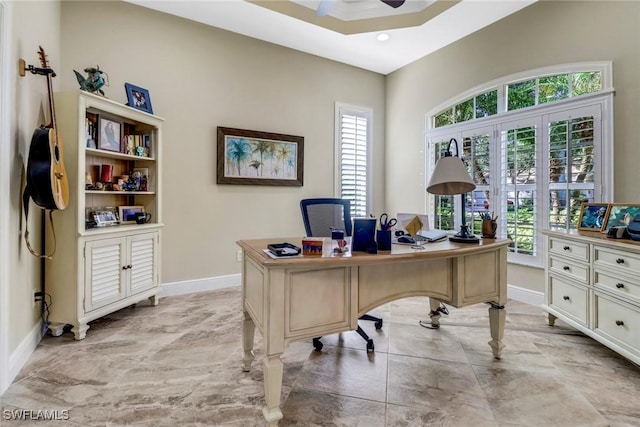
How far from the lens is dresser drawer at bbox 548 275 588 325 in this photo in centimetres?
228

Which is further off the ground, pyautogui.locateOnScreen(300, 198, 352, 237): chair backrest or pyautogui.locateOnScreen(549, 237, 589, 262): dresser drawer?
pyautogui.locateOnScreen(300, 198, 352, 237): chair backrest

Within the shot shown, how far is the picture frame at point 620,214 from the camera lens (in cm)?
215

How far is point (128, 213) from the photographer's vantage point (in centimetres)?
300

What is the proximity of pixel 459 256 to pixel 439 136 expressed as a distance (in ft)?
9.17

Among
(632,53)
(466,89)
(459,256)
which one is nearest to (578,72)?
(632,53)

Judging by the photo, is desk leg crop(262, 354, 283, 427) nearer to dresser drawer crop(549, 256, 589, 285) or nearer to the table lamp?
the table lamp

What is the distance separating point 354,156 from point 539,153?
7.71ft

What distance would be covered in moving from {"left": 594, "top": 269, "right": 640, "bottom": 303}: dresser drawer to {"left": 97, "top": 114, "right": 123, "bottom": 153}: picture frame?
407 cm

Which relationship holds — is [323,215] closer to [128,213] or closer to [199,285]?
[199,285]

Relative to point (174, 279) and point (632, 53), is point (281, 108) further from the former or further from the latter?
point (632, 53)

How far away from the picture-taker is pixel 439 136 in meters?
4.14

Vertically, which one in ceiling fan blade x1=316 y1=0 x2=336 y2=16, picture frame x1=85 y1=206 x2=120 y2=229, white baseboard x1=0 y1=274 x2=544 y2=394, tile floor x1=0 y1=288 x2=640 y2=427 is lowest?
tile floor x1=0 y1=288 x2=640 y2=427

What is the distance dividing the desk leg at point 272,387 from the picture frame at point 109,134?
2.47 meters

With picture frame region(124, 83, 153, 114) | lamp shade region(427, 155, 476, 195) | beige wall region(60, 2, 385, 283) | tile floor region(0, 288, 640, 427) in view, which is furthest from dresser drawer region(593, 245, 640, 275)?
picture frame region(124, 83, 153, 114)
